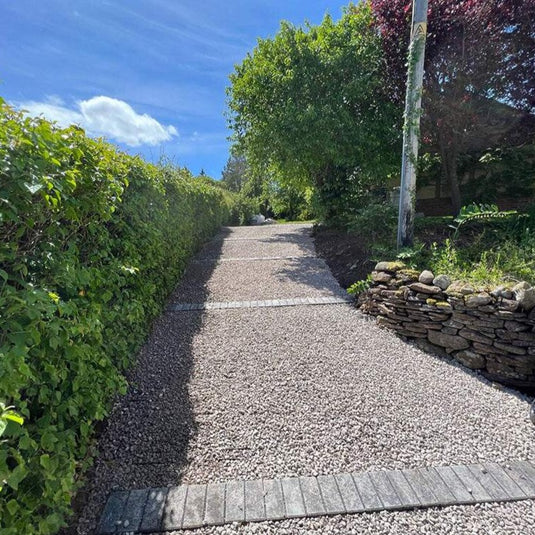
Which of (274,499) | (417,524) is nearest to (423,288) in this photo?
(417,524)

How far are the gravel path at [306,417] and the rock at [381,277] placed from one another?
2.16 feet

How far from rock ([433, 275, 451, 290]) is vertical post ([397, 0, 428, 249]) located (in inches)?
59.8

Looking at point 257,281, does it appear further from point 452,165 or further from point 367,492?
point 452,165

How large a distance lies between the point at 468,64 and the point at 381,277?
17.7 feet

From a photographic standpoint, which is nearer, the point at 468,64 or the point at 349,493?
the point at 349,493

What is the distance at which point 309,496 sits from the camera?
1807 mm

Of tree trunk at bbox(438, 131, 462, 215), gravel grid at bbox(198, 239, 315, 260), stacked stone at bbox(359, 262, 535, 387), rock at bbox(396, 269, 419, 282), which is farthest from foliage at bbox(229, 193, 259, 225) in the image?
stacked stone at bbox(359, 262, 535, 387)

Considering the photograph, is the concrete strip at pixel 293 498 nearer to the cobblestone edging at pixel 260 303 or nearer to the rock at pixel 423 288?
the rock at pixel 423 288

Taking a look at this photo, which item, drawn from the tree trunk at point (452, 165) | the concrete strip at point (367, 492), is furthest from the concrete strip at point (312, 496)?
the tree trunk at point (452, 165)

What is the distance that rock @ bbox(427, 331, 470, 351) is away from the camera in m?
3.17

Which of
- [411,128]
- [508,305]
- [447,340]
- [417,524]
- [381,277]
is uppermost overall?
[411,128]

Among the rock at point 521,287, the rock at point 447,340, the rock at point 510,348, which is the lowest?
the rock at point 447,340

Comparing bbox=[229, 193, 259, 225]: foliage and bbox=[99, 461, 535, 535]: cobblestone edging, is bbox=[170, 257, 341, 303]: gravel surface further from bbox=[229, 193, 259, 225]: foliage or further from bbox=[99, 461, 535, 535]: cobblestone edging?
bbox=[229, 193, 259, 225]: foliage

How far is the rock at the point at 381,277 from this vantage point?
3.93m
